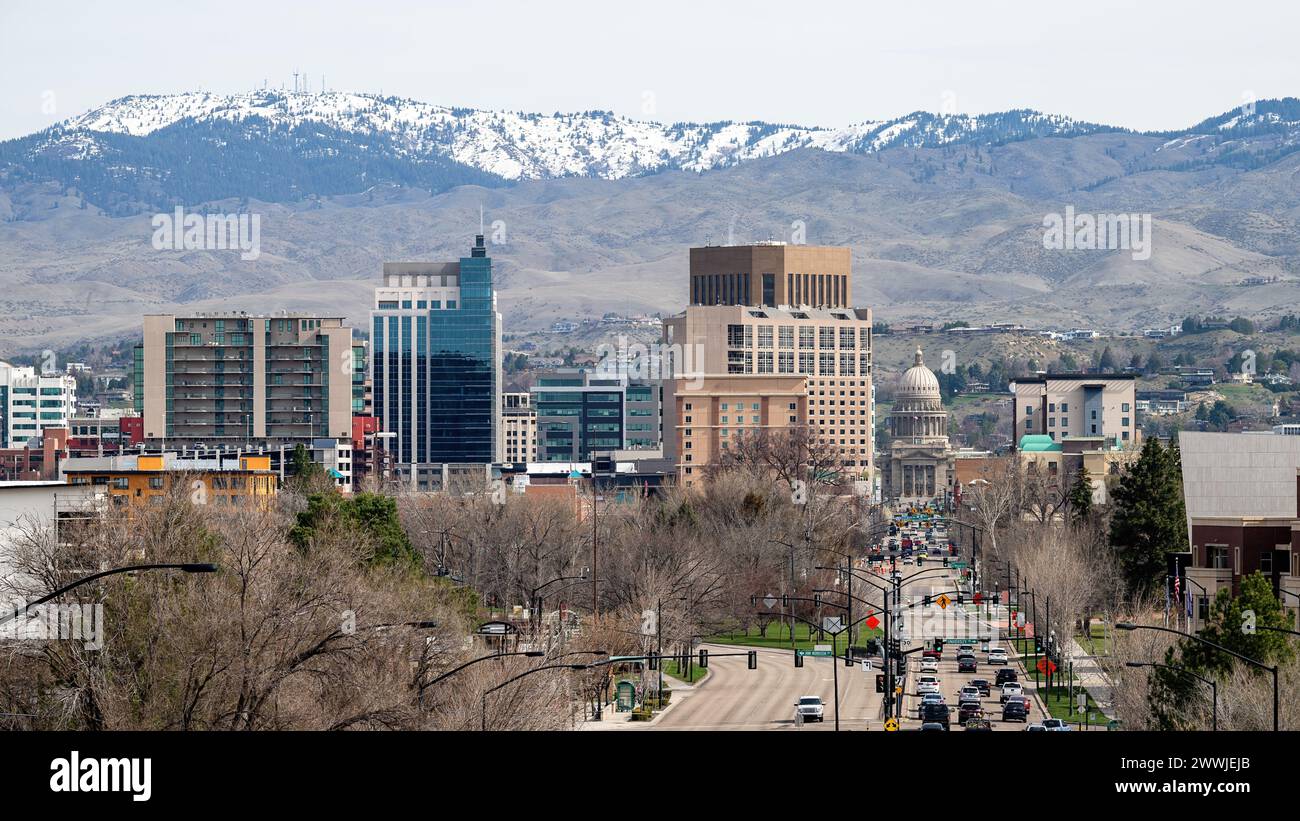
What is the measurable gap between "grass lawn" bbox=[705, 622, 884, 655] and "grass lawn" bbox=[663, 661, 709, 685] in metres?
9.62

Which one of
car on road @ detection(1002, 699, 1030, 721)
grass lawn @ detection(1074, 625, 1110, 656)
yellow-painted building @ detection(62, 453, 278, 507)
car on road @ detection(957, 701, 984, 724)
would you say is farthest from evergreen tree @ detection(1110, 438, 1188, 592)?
yellow-painted building @ detection(62, 453, 278, 507)

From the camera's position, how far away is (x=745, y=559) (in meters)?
123

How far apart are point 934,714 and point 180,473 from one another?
87.8 meters

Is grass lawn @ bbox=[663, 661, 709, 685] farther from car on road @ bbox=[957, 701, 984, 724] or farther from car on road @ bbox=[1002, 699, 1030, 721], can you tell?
car on road @ bbox=[1002, 699, 1030, 721]

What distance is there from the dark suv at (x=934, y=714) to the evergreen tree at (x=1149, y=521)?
113 feet

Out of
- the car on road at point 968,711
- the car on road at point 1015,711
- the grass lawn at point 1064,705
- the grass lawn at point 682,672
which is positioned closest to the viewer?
the car on road at point 968,711

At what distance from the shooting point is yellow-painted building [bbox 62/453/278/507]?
518 feet

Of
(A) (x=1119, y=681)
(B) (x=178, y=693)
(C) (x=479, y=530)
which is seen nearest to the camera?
(B) (x=178, y=693)

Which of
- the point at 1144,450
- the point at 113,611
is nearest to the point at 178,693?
the point at 113,611

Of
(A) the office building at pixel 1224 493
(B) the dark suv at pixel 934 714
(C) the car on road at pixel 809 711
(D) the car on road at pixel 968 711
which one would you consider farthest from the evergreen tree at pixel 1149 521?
(C) the car on road at pixel 809 711

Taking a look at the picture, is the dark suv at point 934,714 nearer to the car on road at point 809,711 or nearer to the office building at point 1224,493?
the car on road at point 809,711

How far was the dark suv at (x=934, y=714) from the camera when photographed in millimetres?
70188
